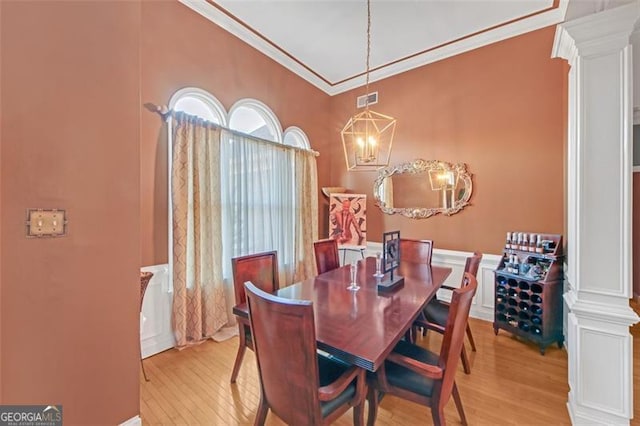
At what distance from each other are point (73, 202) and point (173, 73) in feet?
6.28

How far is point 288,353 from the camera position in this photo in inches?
49.7

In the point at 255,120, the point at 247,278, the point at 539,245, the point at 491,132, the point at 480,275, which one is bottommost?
the point at 480,275

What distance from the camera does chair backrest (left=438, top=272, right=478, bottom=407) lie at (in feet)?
4.53

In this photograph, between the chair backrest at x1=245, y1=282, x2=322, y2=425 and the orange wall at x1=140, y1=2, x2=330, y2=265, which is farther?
the orange wall at x1=140, y1=2, x2=330, y2=265

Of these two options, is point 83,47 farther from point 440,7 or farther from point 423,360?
point 440,7

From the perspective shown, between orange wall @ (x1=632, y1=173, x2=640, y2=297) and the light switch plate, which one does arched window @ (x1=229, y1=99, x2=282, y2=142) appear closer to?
the light switch plate

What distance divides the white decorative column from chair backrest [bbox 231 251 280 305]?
2.18 meters

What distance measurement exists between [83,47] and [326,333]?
2.03 metres

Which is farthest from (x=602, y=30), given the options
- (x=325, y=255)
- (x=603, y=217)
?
(x=325, y=255)

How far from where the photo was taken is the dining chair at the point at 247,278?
212 cm

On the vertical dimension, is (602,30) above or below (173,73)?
below

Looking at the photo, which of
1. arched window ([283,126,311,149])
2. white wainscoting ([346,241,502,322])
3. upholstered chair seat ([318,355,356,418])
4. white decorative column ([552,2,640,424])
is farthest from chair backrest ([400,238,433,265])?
arched window ([283,126,311,149])

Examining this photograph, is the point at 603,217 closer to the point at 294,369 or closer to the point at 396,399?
the point at 396,399

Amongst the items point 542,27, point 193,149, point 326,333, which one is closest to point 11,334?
point 326,333
